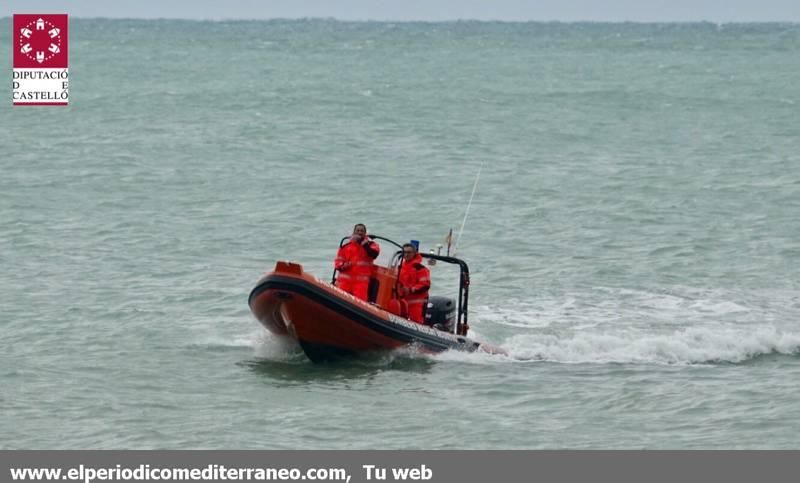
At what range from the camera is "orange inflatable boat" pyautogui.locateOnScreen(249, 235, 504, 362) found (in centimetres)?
1719

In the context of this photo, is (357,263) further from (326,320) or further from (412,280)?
(326,320)

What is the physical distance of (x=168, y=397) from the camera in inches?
648

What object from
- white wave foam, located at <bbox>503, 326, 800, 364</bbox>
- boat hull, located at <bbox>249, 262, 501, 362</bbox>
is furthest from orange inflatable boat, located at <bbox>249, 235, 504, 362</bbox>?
white wave foam, located at <bbox>503, 326, 800, 364</bbox>

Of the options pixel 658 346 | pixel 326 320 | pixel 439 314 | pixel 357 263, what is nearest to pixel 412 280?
pixel 357 263

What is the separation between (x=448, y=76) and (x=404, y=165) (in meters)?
37.1

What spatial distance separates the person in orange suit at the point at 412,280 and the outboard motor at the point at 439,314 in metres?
0.45

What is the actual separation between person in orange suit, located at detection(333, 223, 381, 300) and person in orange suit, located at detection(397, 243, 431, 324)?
35 cm

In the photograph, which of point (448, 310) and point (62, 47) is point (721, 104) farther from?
point (448, 310)

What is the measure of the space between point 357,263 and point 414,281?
2.23 feet

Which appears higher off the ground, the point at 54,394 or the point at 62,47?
the point at 62,47

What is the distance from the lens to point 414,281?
18125 millimetres

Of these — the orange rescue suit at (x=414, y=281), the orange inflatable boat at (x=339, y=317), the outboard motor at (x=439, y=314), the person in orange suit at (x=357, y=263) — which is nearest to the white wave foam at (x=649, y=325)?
the outboard motor at (x=439, y=314)

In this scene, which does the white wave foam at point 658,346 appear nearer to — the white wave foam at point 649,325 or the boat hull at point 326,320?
the white wave foam at point 649,325

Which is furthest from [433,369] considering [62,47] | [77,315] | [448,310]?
[62,47]
